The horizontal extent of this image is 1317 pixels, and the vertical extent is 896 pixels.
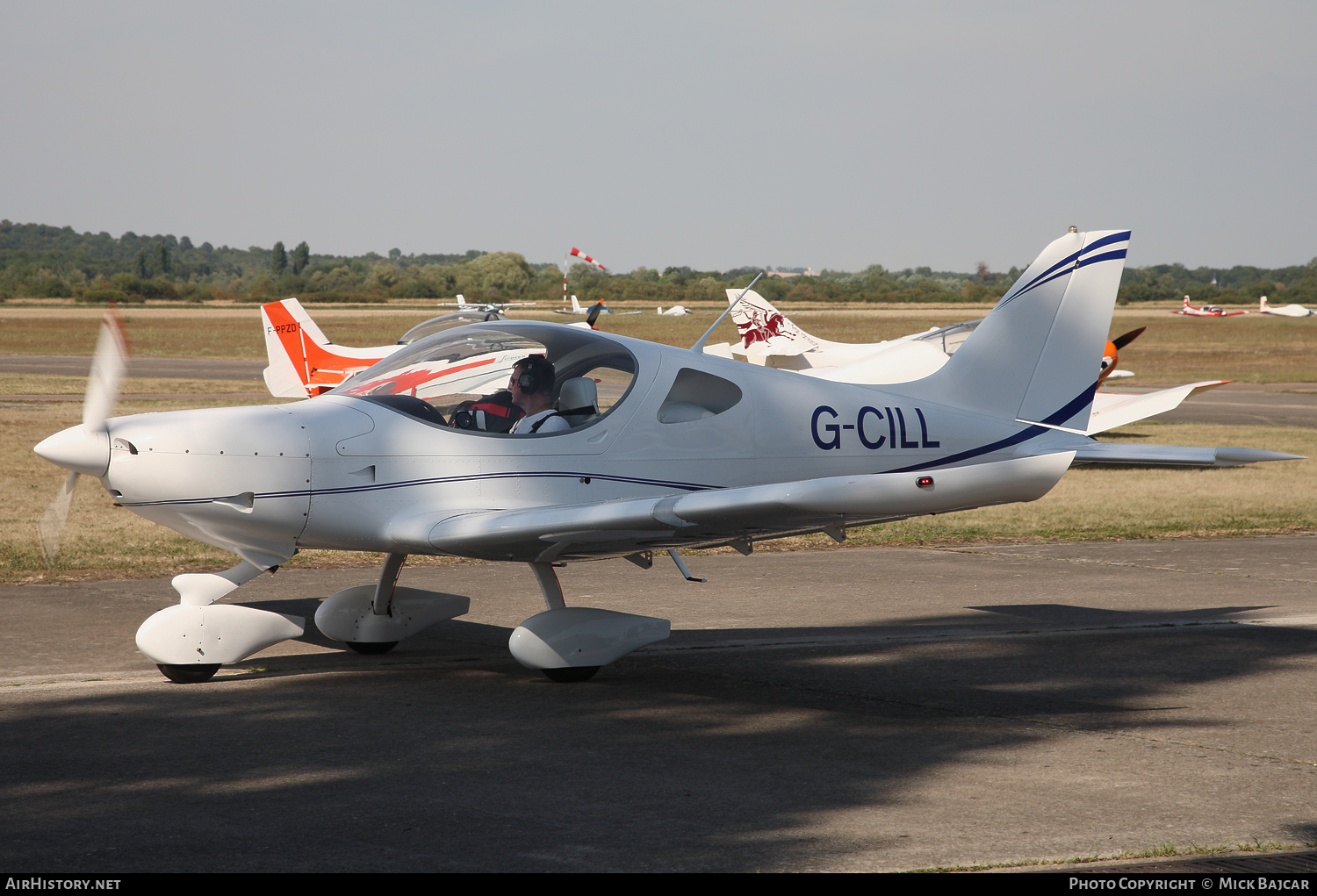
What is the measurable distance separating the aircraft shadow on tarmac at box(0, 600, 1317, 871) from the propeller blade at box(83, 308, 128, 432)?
1.45 meters

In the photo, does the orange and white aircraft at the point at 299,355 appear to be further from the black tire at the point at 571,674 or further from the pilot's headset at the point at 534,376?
the black tire at the point at 571,674

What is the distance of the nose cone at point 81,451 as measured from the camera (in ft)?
19.4

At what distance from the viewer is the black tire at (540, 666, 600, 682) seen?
6.66m

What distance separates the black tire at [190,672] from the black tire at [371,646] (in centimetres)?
105

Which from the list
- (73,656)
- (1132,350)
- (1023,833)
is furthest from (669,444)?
(1132,350)

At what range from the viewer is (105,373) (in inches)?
241

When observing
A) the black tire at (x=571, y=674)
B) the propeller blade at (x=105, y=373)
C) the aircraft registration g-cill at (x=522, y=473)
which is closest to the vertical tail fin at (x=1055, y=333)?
the aircraft registration g-cill at (x=522, y=473)

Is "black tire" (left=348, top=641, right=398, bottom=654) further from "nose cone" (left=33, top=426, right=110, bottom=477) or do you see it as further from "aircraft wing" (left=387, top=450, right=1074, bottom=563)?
"nose cone" (left=33, top=426, right=110, bottom=477)

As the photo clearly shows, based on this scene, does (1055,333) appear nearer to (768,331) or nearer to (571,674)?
(571,674)

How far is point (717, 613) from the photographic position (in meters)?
8.77

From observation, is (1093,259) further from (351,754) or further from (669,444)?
(351,754)

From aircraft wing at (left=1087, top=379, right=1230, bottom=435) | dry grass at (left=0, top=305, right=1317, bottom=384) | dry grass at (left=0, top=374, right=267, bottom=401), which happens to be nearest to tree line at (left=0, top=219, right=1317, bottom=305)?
dry grass at (left=0, top=305, right=1317, bottom=384)

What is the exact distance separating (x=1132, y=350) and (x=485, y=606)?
51837 mm

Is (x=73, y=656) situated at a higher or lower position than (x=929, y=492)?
lower
